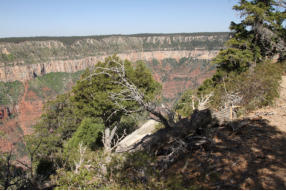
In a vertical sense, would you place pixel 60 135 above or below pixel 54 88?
above

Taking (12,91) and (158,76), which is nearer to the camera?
(12,91)

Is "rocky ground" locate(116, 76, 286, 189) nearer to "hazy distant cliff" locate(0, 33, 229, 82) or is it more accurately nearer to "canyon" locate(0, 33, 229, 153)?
"canyon" locate(0, 33, 229, 153)

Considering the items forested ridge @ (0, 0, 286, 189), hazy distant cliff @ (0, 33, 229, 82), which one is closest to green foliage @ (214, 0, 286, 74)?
forested ridge @ (0, 0, 286, 189)

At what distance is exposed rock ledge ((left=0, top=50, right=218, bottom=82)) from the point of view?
95.3 metres

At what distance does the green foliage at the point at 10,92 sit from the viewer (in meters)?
80.8

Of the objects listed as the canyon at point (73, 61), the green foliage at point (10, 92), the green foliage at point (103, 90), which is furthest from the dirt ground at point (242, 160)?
the green foliage at point (10, 92)

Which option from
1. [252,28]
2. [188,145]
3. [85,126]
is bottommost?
[85,126]

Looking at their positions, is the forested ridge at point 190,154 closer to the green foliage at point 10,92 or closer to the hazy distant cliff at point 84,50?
the green foliage at point 10,92

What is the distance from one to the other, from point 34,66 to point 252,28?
109 m

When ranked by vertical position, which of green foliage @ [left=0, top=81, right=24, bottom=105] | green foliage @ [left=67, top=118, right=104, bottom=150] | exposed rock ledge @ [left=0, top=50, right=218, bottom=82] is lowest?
green foliage @ [left=0, top=81, right=24, bottom=105]

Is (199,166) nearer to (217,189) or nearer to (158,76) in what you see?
(217,189)

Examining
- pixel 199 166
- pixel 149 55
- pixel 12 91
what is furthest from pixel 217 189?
pixel 149 55

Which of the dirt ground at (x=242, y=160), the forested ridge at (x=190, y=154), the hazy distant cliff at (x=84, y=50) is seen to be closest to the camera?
the dirt ground at (x=242, y=160)

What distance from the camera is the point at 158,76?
419ft
